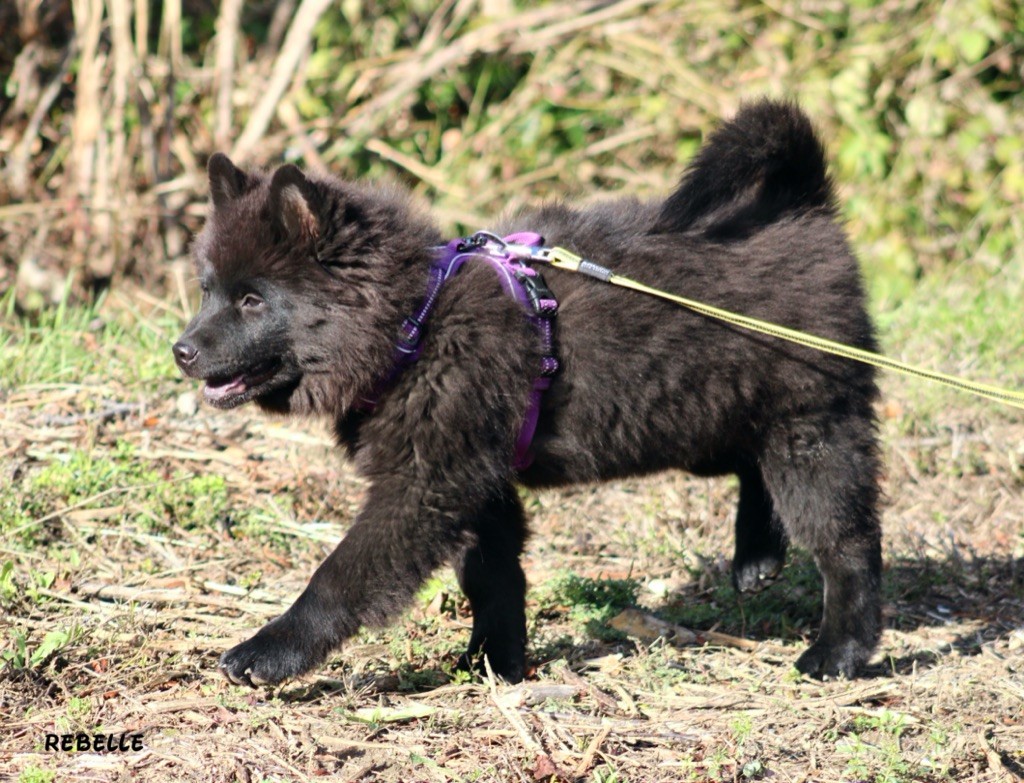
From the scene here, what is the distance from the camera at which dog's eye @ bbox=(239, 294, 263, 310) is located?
132 inches

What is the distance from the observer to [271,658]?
3172 millimetres

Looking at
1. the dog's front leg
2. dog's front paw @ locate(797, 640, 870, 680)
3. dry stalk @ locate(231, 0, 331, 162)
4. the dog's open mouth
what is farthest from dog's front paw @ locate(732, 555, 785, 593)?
dry stalk @ locate(231, 0, 331, 162)

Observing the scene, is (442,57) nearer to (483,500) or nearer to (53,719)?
(483,500)

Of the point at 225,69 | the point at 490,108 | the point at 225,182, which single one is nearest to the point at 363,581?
the point at 225,182

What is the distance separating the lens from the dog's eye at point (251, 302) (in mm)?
3361

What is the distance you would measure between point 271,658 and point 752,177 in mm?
2152

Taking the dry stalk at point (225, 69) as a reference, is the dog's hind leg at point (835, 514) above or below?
below

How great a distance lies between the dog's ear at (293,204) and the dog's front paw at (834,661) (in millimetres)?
2004

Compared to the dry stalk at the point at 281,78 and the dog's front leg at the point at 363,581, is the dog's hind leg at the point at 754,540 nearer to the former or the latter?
the dog's front leg at the point at 363,581

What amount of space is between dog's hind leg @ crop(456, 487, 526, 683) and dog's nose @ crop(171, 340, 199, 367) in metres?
0.94

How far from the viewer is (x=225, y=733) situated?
10.1 ft

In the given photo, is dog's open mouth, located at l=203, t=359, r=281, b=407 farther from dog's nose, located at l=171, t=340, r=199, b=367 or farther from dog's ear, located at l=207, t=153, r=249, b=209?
dog's ear, located at l=207, t=153, r=249, b=209

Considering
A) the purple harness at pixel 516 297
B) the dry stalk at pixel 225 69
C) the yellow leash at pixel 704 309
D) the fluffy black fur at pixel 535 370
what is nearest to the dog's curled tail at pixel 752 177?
the fluffy black fur at pixel 535 370

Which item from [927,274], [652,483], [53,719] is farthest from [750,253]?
[927,274]
